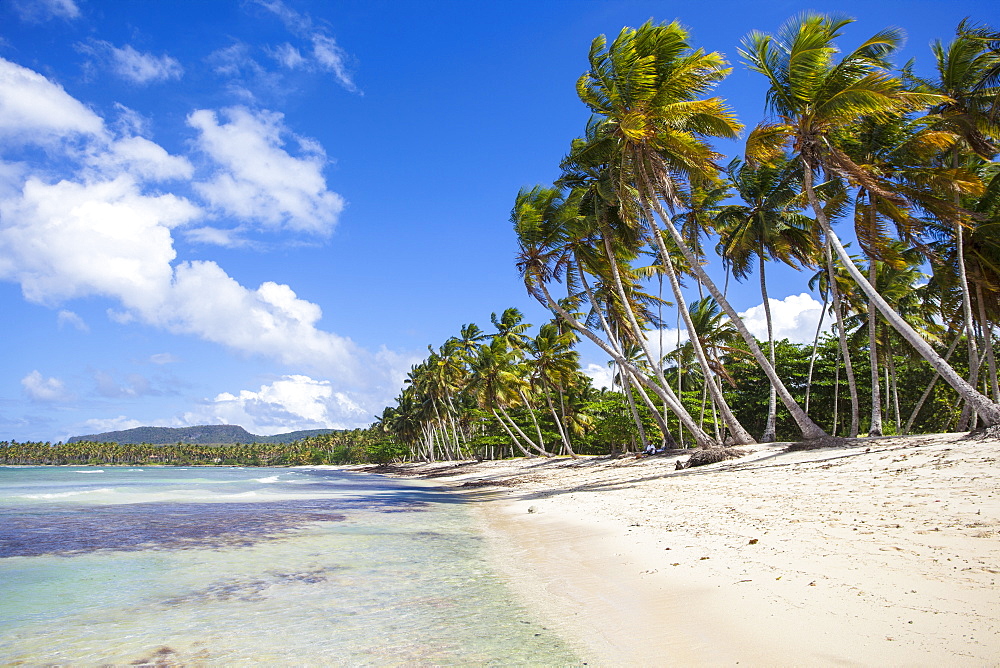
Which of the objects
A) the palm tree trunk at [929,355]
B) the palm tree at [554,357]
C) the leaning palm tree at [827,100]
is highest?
the leaning palm tree at [827,100]

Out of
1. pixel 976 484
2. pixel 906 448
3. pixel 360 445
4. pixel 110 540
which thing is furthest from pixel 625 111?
pixel 360 445

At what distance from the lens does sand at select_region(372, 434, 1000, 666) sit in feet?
12.3

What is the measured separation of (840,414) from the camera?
3381 centimetres

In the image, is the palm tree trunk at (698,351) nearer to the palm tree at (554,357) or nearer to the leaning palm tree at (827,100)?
the leaning palm tree at (827,100)

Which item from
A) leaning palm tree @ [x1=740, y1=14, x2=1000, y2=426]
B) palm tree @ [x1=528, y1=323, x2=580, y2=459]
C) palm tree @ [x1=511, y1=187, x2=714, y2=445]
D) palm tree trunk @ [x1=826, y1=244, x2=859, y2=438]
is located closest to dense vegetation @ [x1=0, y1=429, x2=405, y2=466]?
palm tree @ [x1=528, y1=323, x2=580, y2=459]

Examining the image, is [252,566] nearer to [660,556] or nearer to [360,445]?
[660,556]

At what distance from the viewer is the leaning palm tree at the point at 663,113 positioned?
50.5ft

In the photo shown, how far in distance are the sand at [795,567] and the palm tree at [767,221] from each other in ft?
28.8

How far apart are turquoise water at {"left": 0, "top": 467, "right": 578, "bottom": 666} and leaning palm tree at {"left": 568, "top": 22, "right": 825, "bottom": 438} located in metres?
10.3

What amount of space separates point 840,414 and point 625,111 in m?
27.3

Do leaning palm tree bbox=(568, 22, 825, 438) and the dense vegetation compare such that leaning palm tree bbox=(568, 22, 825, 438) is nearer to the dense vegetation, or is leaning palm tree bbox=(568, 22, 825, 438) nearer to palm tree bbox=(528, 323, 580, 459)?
palm tree bbox=(528, 323, 580, 459)

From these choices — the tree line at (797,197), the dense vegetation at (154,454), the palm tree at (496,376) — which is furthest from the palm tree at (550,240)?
the dense vegetation at (154,454)

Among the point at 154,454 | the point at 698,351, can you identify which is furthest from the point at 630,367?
the point at 154,454

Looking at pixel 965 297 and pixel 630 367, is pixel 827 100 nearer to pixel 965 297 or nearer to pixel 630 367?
pixel 965 297
